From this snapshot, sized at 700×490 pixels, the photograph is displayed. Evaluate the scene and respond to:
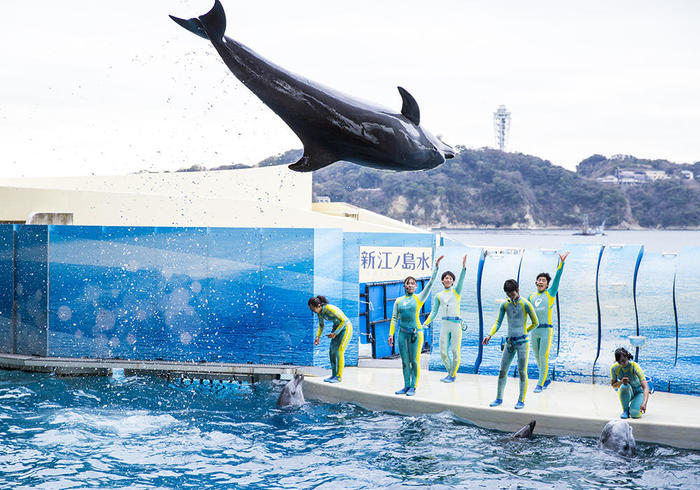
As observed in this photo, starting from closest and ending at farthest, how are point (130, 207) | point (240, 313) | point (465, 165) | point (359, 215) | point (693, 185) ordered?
point (240, 313)
point (130, 207)
point (359, 215)
point (465, 165)
point (693, 185)

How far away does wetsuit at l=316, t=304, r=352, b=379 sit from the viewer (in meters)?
10.1

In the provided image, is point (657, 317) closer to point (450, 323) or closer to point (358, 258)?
point (450, 323)

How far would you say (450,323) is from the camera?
10.5 meters

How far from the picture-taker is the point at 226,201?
79.6 ft

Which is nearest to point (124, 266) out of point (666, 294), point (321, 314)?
point (321, 314)

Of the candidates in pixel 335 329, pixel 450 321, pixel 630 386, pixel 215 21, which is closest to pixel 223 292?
pixel 335 329

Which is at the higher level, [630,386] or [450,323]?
[450,323]

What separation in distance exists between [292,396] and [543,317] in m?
3.52

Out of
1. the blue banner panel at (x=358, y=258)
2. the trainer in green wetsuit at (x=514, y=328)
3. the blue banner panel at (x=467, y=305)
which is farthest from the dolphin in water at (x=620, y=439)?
the blue banner panel at (x=358, y=258)

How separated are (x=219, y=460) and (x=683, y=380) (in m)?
6.13

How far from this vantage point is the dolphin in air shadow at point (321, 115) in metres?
4.41

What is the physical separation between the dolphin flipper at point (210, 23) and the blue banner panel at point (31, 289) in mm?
8117

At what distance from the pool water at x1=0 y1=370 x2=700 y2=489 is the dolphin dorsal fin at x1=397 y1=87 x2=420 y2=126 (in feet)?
13.2

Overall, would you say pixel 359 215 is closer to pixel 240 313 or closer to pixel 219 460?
pixel 240 313
